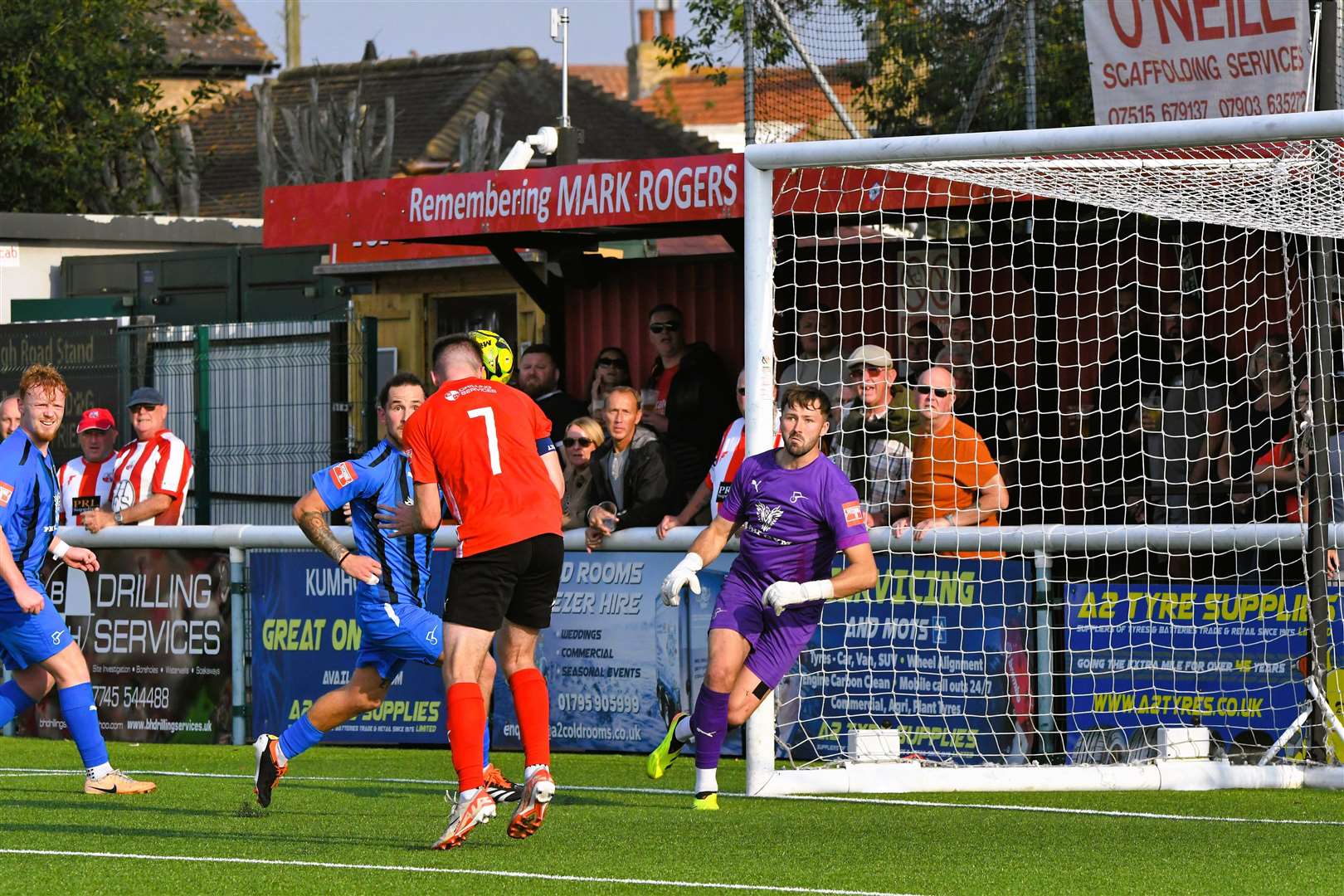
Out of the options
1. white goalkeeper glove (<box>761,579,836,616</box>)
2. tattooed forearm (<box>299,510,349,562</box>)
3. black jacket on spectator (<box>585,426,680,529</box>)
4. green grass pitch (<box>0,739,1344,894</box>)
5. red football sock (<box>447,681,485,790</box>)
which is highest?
black jacket on spectator (<box>585,426,680,529</box>)

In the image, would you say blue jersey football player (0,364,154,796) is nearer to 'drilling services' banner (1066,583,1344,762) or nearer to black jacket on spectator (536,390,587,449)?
black jacket on spectator (536,390,587,449)

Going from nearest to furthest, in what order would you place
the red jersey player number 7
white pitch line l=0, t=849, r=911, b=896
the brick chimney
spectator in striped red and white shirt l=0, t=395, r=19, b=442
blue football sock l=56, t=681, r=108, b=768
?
white pitch line l=0, t=849, r=911, b=896 → the red jersey player number 7 → blue football sock l=56, t=681, r=108, b=768 → spectator in striped red and white shirt l=0, t=395, r=19, b=442 → the brick chimney

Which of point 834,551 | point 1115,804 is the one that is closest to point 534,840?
point 834,551

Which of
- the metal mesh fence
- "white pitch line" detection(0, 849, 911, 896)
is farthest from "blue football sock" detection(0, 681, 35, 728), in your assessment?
the metal mesh fence

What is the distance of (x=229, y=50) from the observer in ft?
172

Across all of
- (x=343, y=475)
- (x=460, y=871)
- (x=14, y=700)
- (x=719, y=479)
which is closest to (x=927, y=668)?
(x=719, y=479)

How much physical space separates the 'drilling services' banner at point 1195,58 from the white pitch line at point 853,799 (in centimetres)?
442

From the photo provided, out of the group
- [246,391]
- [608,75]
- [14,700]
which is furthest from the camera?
[608,75]

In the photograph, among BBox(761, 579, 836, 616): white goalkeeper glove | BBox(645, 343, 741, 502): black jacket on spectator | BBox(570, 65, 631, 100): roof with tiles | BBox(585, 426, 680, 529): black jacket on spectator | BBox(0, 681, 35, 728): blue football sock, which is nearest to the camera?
BBox(761, 579, 836, 616): white goalkeeper glove

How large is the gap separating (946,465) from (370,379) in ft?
23.0

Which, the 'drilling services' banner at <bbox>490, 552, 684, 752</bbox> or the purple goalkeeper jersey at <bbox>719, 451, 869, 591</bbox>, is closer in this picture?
the purple goalkeeper jersey at <bbox>719, 451, 869, 591</bbox>

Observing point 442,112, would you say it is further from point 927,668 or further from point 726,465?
point 927,668

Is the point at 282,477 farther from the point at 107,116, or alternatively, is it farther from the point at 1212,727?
the point at 107,116

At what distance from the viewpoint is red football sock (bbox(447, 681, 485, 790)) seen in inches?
289
